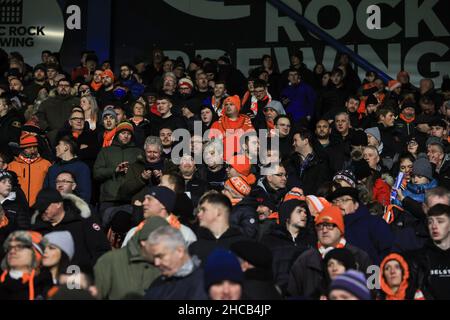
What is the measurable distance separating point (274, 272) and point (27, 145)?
5.02m

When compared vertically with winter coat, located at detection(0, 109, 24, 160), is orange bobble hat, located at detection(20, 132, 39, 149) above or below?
below

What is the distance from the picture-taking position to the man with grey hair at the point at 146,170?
11.2 meters

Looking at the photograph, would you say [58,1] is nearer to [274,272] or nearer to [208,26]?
[208,26]

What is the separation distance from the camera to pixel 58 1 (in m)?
20.5

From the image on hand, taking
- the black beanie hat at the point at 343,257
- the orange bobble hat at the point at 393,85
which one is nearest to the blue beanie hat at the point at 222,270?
the black beanie hat at the point at 343,257

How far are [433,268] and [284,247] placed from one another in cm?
124

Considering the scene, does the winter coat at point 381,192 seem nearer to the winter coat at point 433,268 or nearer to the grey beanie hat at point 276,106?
the winter coat at point 433,268

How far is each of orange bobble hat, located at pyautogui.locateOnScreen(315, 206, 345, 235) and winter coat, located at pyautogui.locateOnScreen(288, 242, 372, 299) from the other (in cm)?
38

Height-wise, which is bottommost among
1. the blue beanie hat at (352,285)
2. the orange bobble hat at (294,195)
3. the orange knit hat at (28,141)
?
the blue beanie hat at (352,285)

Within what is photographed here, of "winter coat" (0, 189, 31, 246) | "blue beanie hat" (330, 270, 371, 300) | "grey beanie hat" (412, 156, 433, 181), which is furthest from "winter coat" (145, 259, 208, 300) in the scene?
"grey beanie hat" (412, 156, 433, 181)

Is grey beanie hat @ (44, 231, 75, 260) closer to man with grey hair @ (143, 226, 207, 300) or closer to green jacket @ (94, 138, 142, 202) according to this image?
man with grey hair @ (143, 226, 207, 300)

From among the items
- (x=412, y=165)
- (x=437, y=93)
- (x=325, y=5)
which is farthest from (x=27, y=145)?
(x=325, y=5)

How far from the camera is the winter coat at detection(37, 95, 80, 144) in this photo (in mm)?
14234

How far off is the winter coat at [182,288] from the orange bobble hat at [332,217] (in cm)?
193
